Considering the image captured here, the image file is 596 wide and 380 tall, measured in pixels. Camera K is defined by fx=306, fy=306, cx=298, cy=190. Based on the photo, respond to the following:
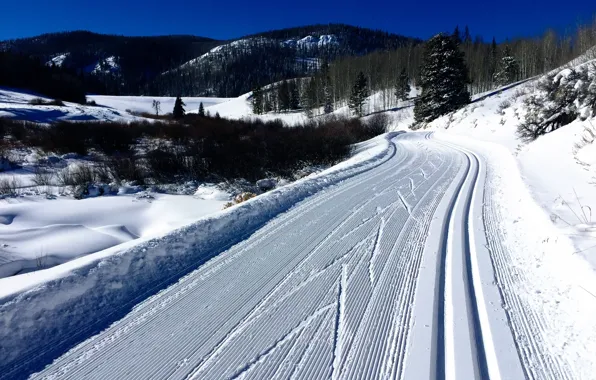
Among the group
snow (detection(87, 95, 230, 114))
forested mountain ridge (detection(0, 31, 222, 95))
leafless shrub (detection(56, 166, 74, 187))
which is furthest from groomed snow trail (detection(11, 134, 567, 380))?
forested mountain ridge (detection(0, 31, 222, 95))

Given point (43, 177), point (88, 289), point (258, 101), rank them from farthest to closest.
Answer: point (258, 101) → point (43, 177) → point (88, 289)

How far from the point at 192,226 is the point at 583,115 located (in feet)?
37.1

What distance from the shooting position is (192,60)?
182 metres

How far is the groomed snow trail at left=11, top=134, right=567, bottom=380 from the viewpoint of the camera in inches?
82.5

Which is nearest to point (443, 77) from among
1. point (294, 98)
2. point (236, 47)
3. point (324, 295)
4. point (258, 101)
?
point (324, 295)

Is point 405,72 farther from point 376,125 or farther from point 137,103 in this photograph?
point 137,103

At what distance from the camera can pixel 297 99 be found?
79.2 metres

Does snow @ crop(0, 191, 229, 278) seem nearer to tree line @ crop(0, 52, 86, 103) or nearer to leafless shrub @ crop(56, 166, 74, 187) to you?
leafless shrub @ crop(56, 166, 74, 187)

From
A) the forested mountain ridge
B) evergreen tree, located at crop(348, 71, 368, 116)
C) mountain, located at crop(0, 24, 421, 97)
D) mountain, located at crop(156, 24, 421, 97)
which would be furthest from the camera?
the forested mountain ridge

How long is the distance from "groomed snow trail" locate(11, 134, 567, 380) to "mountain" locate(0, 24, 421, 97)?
12673 cm

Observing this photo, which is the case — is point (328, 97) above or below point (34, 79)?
below

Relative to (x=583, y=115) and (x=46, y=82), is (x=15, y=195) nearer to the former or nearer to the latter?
(x=583, y=115)

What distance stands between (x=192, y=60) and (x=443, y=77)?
18303 centimetres

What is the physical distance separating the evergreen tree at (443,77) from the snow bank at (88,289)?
3061 cm
